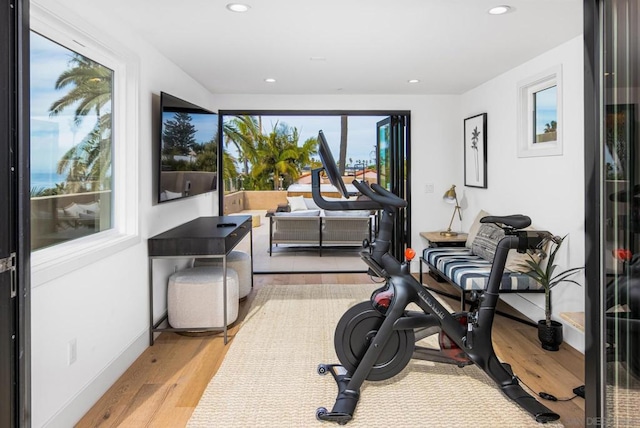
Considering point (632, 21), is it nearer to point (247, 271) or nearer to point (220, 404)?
point (220, 404)

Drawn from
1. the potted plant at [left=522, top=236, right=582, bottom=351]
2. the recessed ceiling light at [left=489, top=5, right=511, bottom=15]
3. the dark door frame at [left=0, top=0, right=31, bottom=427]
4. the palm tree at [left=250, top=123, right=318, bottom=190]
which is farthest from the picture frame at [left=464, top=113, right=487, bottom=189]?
the palm tree at [left=250, top=123, right=318, bottom=190]

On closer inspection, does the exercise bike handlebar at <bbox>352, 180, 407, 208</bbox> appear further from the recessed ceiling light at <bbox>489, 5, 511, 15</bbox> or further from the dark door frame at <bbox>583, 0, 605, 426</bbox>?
the recessed ceiling light at <bbox>489, 5, 511, 15</bbox>

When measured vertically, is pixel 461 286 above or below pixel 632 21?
below

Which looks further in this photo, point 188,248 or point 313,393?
point 188,248

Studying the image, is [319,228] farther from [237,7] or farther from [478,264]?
[237,7]

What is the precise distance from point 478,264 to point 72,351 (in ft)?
10.2

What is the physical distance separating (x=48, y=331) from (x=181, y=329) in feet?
4.92

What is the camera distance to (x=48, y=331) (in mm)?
2154

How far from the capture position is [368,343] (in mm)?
2713

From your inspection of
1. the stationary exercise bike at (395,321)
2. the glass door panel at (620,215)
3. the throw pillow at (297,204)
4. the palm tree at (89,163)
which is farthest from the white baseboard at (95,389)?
the throw pillow at (297,204)

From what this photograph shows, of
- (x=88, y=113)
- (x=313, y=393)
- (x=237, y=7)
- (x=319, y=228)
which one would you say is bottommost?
(x=313, y=393)

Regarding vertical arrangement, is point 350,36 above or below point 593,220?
above

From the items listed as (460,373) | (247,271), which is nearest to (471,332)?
(460,373)

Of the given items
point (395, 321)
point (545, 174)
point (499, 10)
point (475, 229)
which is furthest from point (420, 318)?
point (475, 229)
